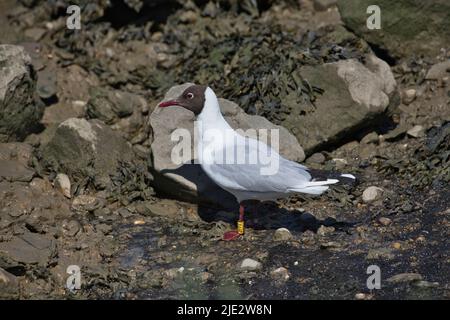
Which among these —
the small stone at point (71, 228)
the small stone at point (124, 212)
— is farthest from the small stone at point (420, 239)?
the small stone at point (71, 228)

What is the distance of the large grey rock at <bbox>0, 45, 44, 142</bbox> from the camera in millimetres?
8906

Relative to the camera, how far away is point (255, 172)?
7.47 meters

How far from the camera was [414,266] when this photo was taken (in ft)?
22.6

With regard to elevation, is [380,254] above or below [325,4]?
below

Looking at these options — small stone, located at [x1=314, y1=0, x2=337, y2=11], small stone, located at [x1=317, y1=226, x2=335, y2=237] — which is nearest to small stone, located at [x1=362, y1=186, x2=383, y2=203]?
small stone, located at [x1=317, y1=226, x2=335, y2=237]

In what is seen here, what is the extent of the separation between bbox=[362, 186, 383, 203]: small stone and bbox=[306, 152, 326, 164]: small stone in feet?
2.72

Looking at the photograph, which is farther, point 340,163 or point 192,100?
point 340,163

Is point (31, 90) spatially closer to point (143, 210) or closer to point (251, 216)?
point (143, 210)

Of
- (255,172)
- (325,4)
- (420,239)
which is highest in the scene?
(325,4)

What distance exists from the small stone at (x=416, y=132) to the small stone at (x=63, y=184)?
3711mm

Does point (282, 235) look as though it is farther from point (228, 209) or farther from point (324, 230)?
point (228, 209)

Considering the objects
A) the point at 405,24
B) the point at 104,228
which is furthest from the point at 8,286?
the point at 405,24

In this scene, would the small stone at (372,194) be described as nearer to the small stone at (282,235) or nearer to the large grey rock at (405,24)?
the small stone at (282,235)

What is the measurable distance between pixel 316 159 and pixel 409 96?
5.41 ft
